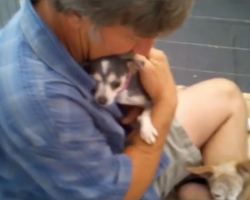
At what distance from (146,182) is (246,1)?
166 centimetres

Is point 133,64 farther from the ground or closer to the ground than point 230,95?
farther from the ground

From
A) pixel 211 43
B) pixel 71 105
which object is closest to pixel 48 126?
pixel 71 105

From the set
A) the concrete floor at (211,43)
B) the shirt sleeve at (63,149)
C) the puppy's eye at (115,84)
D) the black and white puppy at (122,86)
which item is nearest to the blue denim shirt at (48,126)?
the shirt sleeve at (63,149)

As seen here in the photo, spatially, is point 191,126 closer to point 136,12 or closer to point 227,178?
point 227,178

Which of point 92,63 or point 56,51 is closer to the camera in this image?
point 56,51

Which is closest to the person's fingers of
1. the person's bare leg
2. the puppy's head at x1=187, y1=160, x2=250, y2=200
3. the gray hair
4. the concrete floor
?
the person's bare leg

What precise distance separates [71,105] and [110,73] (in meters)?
0.30

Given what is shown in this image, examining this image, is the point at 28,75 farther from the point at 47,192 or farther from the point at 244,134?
the point at 244,134

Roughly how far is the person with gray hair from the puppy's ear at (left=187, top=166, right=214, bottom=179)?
0.18 metres

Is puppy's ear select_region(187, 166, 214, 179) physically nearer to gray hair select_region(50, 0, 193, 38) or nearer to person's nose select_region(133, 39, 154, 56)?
person's nose select_region(133, 39, 154, 56)

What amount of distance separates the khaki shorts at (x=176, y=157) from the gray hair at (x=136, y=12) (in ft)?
1.67

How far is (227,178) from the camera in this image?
53.2 inches

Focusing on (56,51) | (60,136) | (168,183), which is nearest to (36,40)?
(56,51)

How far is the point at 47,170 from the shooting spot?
2.84ft
